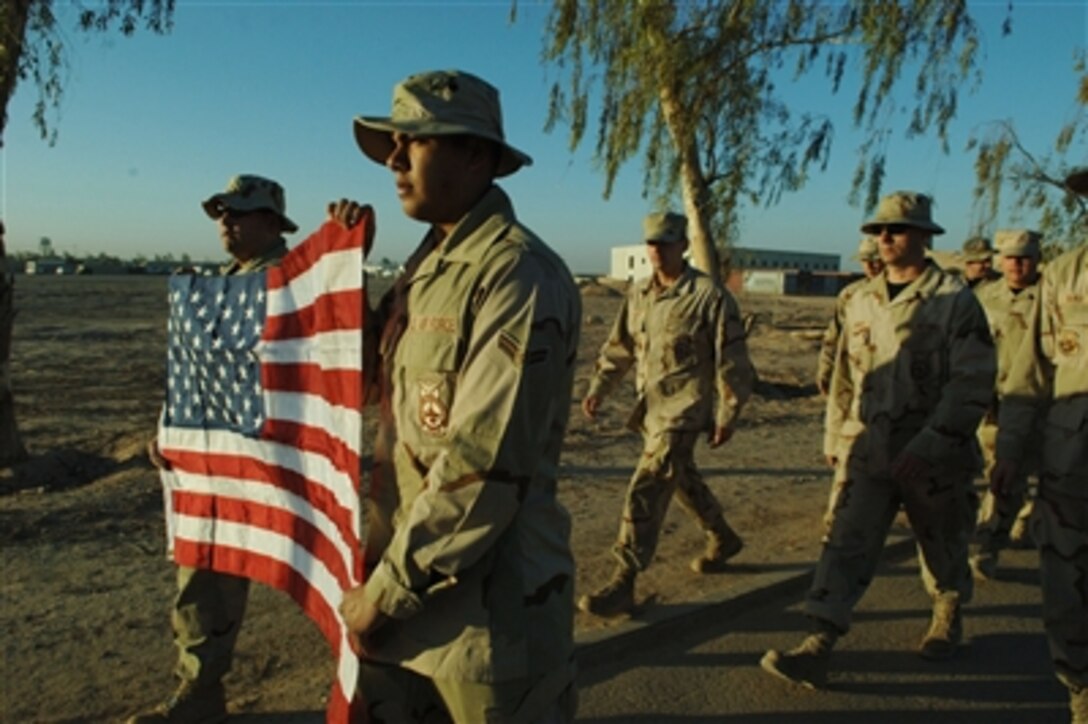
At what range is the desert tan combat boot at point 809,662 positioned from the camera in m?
4.12

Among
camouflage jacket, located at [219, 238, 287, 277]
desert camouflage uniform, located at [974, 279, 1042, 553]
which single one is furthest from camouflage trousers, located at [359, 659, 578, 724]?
desert camouflage uniform, located at [974, 279, 1042, 553]

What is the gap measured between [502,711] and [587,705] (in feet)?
6.35

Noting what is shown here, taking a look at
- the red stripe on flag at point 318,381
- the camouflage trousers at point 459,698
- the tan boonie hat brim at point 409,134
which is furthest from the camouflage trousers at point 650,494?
the tan boonie hat brim at point 409,134

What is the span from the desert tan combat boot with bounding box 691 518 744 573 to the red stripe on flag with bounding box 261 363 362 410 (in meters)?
3.43

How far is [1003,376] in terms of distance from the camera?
7.03m

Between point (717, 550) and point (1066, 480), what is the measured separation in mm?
2344

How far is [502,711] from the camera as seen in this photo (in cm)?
208

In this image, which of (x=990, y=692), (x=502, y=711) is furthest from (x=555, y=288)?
(x=990, y=692)

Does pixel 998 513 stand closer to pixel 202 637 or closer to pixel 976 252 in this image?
pixel 976 252

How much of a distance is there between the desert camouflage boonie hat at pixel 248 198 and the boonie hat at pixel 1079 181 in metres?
3.38

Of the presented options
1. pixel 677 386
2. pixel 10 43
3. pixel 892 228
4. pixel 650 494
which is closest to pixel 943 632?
pixel 650 494

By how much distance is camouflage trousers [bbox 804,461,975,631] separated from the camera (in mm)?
4195

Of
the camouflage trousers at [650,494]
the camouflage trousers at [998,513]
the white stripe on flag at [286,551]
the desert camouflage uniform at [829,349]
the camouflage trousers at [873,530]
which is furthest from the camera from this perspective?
the camouflage trousers at [998,513]

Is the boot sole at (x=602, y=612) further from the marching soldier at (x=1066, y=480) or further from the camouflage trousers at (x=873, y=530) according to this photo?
the marching soldier at (x=1066, y=480)
